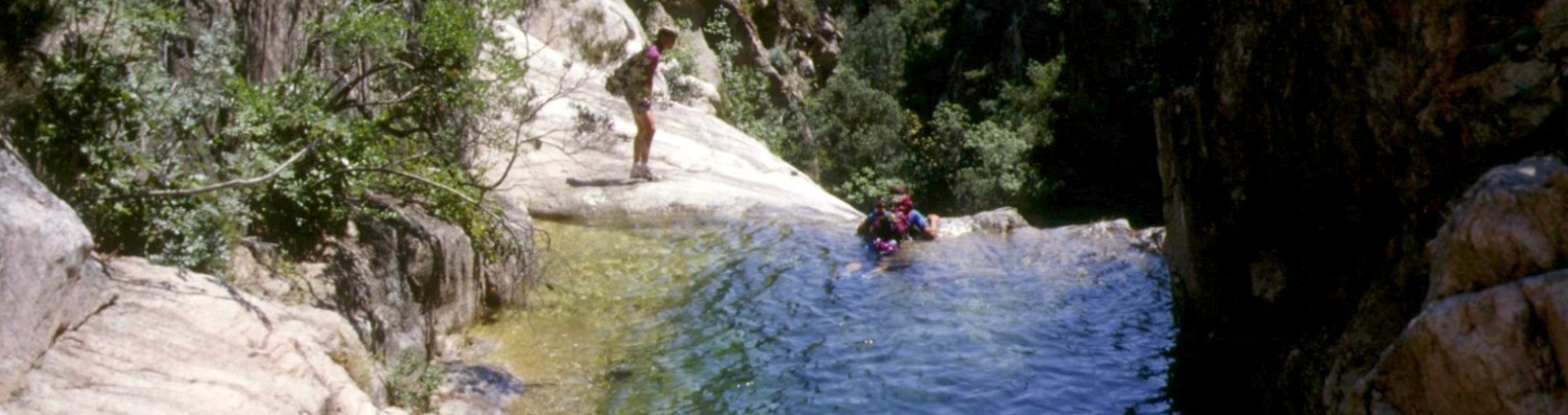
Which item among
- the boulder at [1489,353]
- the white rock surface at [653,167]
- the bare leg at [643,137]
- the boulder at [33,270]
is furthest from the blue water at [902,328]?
the boulder at [33,270]

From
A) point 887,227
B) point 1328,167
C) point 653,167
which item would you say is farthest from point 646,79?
point 1328,167

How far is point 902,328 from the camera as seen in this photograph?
12.9 meters

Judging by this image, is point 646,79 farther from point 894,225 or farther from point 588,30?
point 588,30

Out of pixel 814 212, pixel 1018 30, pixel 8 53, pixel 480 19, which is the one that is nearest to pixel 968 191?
pixel 1018 30

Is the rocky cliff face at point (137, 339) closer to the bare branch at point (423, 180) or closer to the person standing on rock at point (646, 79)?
the bare branch at point (423, 180)

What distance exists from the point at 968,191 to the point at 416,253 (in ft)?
79.4

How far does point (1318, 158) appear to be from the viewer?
902 cm

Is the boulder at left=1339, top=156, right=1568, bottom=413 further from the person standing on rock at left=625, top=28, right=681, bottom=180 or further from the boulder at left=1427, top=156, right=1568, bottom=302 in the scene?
the person standing on rock at left=625, top=28, right=681, bottom=180

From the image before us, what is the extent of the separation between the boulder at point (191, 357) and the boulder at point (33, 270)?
10 cm

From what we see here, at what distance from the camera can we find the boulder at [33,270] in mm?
5926

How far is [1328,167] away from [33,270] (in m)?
7.48

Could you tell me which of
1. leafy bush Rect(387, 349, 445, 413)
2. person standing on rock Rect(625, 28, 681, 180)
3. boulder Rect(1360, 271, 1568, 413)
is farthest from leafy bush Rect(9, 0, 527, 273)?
boulder Rect(1360, 271, 1568, 413)

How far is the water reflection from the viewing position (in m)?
10.6

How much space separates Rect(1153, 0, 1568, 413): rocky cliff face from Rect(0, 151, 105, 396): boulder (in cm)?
626
